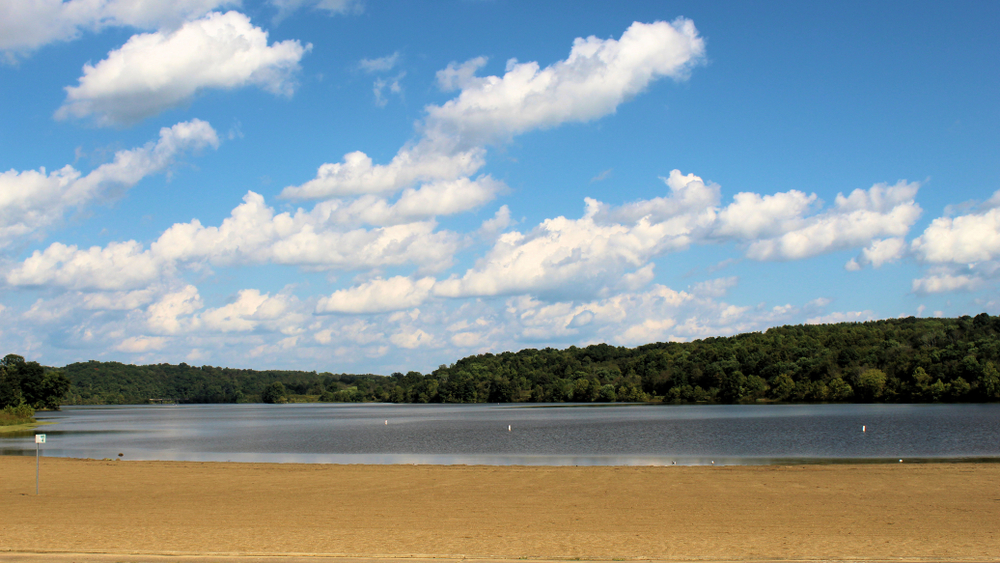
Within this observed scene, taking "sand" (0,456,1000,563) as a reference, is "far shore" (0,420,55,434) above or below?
below

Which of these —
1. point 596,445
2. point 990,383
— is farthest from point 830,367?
point 596,445

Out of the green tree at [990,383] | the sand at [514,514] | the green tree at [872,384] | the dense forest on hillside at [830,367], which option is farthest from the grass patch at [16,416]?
the green tree at [990,383]

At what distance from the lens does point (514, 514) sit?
18.4m

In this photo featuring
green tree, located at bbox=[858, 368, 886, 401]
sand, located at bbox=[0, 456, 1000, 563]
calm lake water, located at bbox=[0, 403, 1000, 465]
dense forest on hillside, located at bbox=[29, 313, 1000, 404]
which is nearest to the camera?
sand, located at bbox=[0, 456, 1000, 563]

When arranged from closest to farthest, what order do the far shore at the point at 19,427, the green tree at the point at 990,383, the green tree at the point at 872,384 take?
1. the far shore at the point at 19,427
2. the green tree at the point at 990,383
3. the green tree at the point at 872,384

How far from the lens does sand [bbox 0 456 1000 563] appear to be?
45.1 feet

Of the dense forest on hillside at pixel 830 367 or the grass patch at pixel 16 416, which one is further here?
the dense forest on hillside at pixel 830 367

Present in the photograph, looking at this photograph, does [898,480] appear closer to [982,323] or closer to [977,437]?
[977,437]

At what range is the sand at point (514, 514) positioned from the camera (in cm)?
1374

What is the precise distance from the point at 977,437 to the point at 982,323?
392 ft

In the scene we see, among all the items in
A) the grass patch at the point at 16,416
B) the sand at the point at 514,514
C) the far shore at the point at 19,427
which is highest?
the sand at the point at 514,514

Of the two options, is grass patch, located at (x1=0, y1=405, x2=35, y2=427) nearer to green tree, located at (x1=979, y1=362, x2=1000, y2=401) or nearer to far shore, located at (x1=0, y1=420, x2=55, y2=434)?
far shore, located at (x1=0, y1=420, x2=55, y2=434)

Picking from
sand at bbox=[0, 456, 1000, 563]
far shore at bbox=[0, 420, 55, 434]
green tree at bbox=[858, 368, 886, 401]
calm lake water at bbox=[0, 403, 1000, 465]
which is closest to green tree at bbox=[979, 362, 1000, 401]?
green tree at bbox=[858, 368, 886, 401]

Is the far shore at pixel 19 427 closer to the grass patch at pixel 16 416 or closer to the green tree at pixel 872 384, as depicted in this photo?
the grass patch at pixel 16 416
